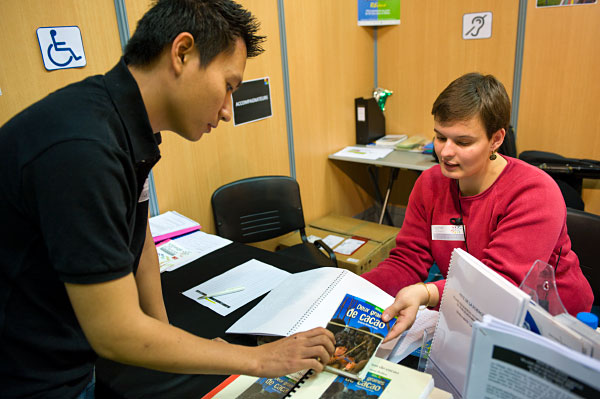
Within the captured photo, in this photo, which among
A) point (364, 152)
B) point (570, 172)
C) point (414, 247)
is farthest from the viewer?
point (364, 152)

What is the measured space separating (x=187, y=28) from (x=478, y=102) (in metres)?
0.92

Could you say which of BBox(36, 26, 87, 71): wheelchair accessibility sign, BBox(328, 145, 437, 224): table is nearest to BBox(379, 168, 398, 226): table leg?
BBox(328, 145, 437, 224): table

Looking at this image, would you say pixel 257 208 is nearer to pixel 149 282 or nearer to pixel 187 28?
pixel 149 282

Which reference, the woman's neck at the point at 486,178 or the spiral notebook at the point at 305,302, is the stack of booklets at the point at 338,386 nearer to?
the spiral notebook at the point at 305,302

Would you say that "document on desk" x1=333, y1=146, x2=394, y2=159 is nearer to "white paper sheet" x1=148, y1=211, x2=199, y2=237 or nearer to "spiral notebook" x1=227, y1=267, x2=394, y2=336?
"white paper sheet" x1=148, y1=211, x2=199, y2=237

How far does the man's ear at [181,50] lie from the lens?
2.41 ft

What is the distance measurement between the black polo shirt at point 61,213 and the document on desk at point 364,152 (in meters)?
2.46

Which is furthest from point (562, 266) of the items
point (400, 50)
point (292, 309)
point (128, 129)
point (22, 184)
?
point (400, 50)

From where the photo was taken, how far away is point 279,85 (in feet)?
9.04

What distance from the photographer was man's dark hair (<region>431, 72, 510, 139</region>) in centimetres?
132

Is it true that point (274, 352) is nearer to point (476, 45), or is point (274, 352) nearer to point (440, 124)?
point (440, 124)

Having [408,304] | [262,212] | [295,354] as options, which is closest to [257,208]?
[262,212]

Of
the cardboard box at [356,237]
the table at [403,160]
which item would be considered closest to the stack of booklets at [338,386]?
the cardboard box at [356,237]

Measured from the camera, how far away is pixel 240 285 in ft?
4.69
